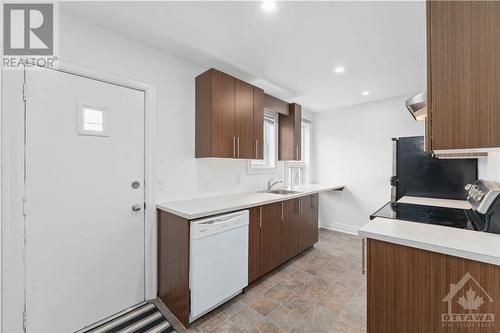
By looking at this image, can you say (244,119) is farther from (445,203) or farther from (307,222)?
(445,203)

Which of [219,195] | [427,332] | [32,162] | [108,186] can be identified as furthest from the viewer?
[219,195]

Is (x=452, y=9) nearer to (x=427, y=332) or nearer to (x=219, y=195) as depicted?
(x=427, y=332)

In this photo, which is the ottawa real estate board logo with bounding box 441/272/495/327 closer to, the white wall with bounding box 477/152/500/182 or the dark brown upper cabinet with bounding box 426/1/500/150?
the dark brown upper cabinet with bounding box 426/1/500/150

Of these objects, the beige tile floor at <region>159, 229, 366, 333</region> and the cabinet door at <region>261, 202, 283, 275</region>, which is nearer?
the beige tile floor at <region>159, 229, 366, 333</region>

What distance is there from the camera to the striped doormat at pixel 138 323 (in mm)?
1693

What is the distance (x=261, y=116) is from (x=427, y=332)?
7.93 feet

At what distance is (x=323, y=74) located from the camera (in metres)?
2.67

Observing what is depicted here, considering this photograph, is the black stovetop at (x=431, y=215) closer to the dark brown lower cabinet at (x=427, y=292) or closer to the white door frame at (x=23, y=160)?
the dark brown lower cabinet at (x=427, y=292)

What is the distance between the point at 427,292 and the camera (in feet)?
3.37

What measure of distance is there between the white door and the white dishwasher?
69cm

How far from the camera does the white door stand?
150cm

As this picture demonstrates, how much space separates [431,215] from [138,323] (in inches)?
99.4

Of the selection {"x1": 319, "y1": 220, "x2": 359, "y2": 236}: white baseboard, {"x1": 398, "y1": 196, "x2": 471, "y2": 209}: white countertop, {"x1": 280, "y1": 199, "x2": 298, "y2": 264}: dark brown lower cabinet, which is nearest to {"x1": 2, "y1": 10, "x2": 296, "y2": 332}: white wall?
{"x1": 280, "y1": 199, "x2": 298, "y2": 264}: dark brown lower cabinet

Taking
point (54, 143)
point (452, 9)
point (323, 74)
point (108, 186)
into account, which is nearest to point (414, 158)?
point (323, 74)
